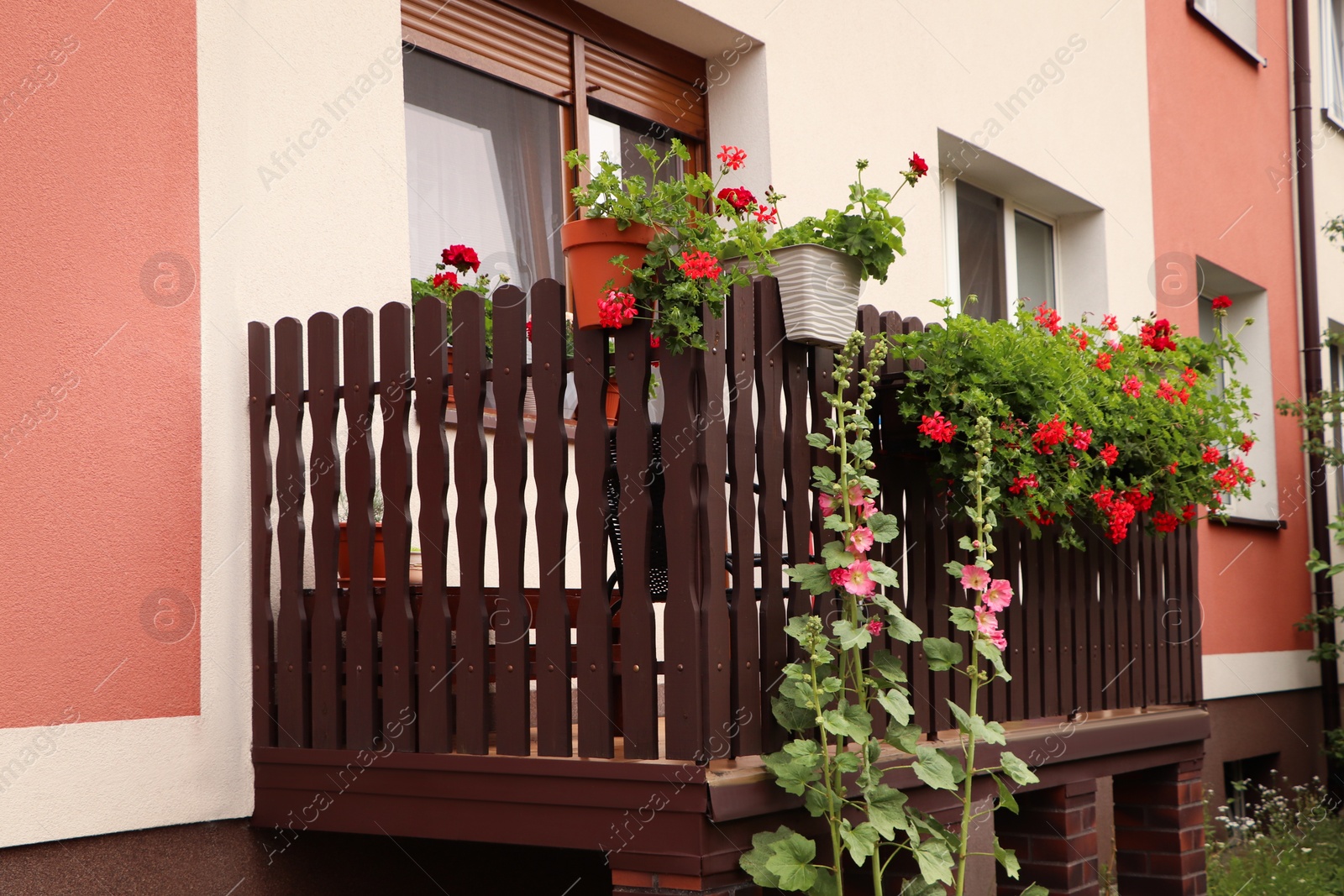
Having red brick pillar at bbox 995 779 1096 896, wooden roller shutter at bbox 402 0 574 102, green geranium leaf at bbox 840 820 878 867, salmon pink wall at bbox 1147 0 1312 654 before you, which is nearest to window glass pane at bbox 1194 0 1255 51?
salmon pink wall at bbox 1147 0 1312 654

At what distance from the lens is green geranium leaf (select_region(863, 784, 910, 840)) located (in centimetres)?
316

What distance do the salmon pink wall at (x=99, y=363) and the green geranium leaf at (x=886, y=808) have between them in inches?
75.5

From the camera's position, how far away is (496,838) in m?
3.34

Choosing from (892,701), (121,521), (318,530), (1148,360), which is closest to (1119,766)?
(1148,360)

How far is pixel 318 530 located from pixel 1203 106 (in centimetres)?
773

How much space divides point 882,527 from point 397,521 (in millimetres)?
1329

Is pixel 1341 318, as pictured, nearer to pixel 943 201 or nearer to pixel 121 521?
pixel 943 201

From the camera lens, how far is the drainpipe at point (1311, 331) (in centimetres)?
955

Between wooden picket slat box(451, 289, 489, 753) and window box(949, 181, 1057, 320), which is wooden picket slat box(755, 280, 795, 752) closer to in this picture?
wooden picket slat box(451, 289, 489, 753)

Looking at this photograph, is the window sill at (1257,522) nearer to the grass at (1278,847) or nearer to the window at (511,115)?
the grass at (1278,847)

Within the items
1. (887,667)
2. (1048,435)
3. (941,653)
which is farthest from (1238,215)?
(887,667)

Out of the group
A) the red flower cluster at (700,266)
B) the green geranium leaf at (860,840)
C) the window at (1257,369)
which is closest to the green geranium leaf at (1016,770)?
the green geranium leaf at (860,840)

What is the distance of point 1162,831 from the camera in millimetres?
5422

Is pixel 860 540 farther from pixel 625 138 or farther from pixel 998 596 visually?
pixel 625 138
